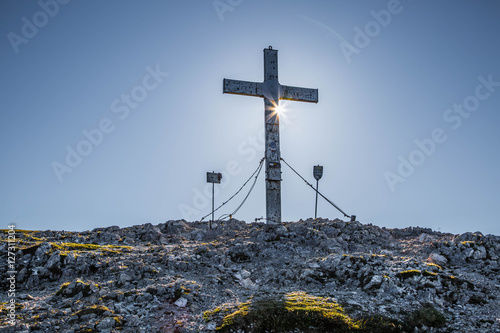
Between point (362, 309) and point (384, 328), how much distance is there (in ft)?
2.68

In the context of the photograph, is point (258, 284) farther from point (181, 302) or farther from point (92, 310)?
point (92, 310)

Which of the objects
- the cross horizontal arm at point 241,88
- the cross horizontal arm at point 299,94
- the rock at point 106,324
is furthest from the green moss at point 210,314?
the cross horizontal arm at point 299,94

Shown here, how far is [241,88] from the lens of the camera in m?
18.3

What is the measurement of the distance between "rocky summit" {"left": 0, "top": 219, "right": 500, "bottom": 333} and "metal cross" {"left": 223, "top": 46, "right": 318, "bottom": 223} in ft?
7.17

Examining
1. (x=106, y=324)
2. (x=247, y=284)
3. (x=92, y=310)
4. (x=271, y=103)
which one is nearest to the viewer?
(x=106, y=324)

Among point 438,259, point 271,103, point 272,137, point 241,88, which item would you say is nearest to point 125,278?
point 438,259

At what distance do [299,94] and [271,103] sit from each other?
1.82 meters

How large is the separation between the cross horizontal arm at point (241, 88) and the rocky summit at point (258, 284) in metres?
6.99

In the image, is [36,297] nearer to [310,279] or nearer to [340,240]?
[310,279]

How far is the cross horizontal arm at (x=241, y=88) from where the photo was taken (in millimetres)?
18250

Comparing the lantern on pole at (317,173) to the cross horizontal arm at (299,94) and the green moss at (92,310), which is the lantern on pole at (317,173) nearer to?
the cross horizontal arm at (299,94)

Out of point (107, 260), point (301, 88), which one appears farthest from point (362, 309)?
point (301, 88)

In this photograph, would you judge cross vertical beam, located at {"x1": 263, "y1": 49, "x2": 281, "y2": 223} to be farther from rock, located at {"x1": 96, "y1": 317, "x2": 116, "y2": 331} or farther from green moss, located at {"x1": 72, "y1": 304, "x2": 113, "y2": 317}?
rock, located at {"x1": 96, "y1": 317, "x2": 116, "y2": 331}

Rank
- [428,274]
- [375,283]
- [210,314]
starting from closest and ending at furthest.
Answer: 1. [210,314]
2. [375,283]
3. [428,274]
